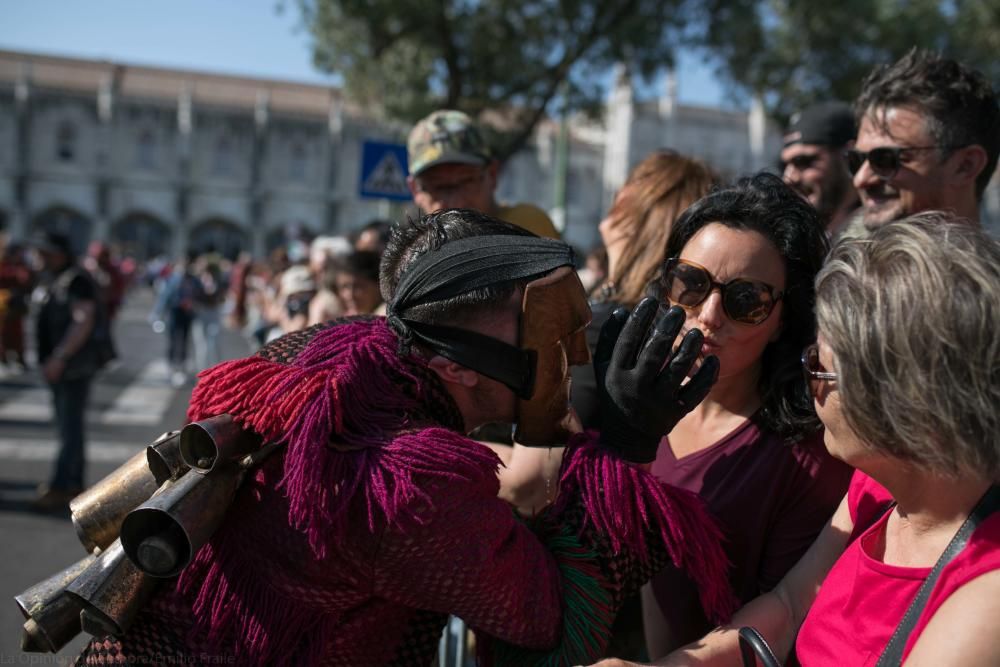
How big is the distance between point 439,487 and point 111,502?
26.4 inches

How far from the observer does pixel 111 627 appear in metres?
1.46

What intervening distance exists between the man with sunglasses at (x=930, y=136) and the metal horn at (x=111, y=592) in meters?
2.22

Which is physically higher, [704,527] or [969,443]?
[969,443]

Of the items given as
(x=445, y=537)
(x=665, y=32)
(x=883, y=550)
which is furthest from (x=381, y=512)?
(x=665, y=32)

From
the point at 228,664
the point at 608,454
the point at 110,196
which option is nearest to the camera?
the point at 228,664

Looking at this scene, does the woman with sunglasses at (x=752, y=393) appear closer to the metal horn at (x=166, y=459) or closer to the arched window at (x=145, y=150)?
the metal horn at (x=166, y=459)

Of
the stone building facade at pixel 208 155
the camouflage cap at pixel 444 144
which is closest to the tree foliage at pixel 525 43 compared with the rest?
the camouflage cap at pixel 444 144

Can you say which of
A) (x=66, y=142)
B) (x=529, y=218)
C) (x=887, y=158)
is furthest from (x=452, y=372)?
(x=66, y=142)

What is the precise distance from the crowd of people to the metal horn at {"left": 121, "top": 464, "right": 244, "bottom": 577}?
3.3 inches

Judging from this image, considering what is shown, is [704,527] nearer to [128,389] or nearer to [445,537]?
[445,537]

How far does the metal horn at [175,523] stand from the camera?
135cm

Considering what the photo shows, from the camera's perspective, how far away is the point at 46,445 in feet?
27.5

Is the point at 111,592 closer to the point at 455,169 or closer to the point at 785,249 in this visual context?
the point at 785,249

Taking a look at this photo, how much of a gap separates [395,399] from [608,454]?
1.35ft
